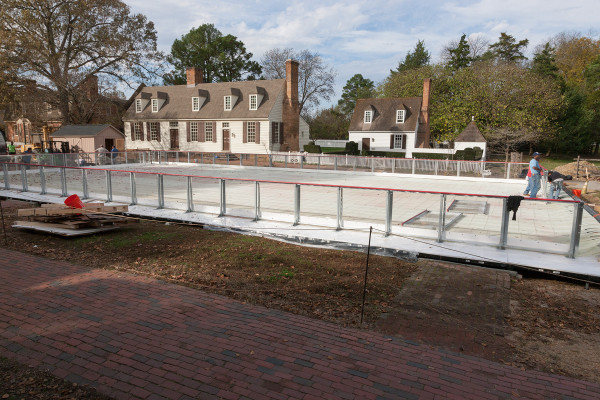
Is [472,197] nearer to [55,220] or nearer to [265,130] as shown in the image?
[55,220]

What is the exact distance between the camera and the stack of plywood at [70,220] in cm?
944

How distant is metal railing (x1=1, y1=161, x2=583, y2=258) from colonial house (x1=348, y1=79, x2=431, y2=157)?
115 feet

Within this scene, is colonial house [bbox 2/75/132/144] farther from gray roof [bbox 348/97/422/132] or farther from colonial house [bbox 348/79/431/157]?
colonial house [bbox 348/79/431/157]

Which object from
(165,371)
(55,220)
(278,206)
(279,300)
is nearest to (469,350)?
(279,300)

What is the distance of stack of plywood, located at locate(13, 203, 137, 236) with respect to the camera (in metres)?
9.44

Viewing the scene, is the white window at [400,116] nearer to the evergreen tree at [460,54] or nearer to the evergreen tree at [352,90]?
the evergreen tree at [460,54]

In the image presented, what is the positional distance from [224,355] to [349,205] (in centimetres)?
571

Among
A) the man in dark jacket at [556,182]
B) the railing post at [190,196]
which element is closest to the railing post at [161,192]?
the railing post at [190,196]

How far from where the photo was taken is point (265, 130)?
40125mm

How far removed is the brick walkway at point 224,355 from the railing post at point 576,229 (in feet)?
14.3

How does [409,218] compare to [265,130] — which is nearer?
[409,218]

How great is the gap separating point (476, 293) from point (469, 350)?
6.45 ft

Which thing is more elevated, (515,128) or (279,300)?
(515,128)

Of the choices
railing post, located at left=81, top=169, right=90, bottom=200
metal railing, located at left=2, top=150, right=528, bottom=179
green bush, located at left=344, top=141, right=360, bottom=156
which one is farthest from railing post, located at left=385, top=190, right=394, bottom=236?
green bush, located at left=344, top=141, right=360, bottom=156
